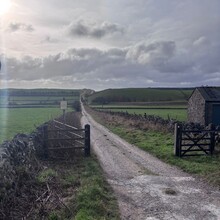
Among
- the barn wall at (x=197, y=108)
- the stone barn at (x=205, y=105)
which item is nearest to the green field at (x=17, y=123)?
the barn wall at (x=197, y=108)

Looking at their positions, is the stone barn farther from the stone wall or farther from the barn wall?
the stone wall

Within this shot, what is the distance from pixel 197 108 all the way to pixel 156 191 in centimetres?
2823

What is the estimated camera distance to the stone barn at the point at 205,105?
3472 cm

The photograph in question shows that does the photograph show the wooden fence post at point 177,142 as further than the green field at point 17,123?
No

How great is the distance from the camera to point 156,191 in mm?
10625

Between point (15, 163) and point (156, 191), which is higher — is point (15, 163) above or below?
above

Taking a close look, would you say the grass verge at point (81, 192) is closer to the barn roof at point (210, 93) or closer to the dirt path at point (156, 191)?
the dirt path at point (156, 191)

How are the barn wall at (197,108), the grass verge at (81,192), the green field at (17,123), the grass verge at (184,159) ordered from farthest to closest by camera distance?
the barn wall at (197,108), the green field at (17,123), the grass verge at (184,159), the grass verge at (81,192)

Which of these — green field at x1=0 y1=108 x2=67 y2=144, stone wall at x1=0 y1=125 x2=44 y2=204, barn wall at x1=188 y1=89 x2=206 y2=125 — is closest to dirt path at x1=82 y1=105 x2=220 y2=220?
stone wall at x1=0 y1=125 x2=44 y2=204

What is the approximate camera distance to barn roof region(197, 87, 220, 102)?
35.2m

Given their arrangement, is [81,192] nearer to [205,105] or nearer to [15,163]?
[15,163]

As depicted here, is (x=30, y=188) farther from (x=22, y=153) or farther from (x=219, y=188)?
(x=219, y=188)

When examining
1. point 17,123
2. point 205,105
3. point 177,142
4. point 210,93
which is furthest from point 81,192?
point 210,93

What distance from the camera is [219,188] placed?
11.0 meters
